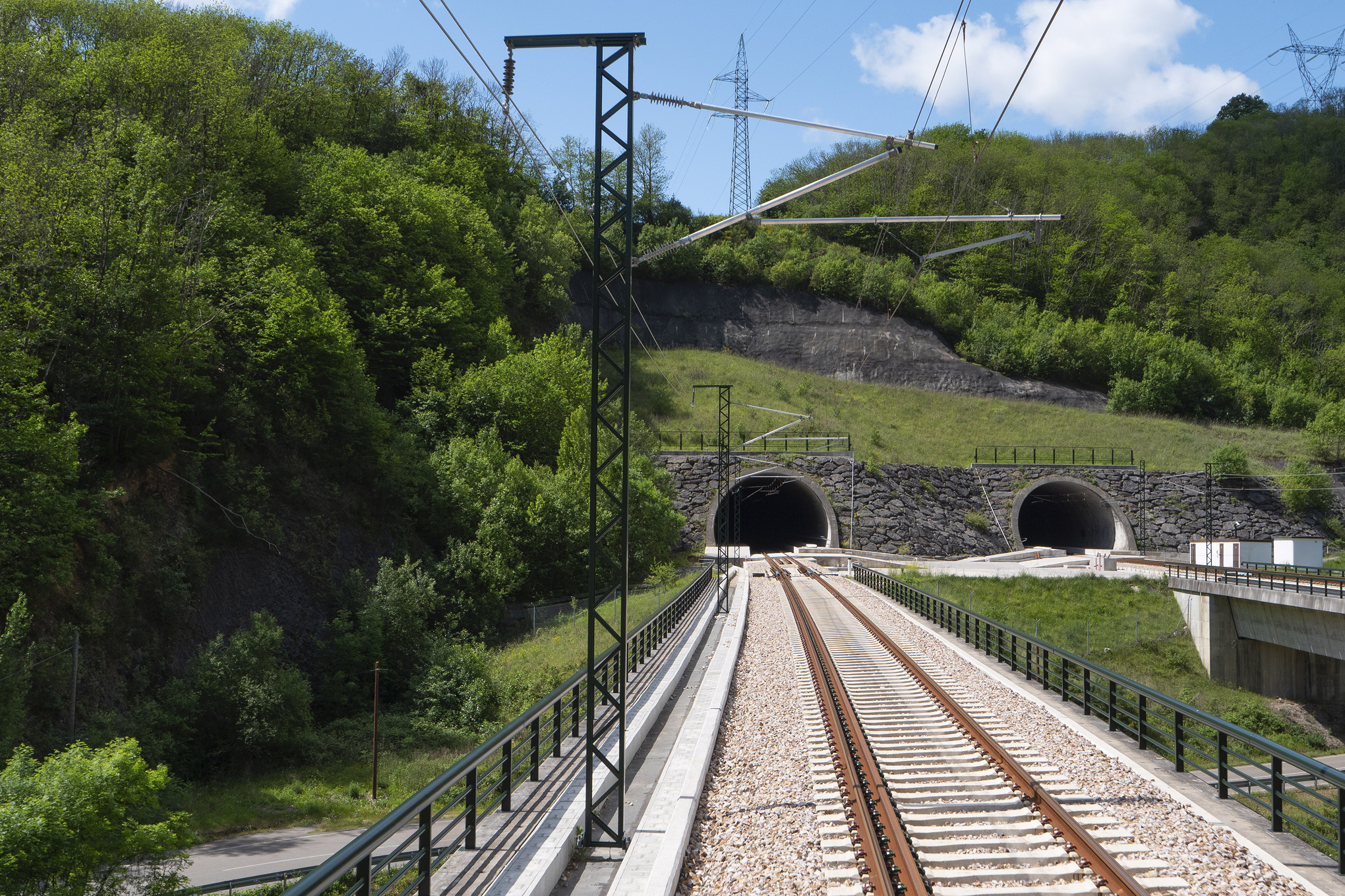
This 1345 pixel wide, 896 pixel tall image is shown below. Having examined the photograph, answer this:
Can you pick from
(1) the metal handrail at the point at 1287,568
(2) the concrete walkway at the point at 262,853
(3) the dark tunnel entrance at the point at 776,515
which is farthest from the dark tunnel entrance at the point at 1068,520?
(2) the concrete walkway at the point at 262,853

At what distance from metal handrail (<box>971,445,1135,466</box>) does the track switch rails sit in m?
47.0

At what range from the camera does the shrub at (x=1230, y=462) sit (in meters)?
53.0

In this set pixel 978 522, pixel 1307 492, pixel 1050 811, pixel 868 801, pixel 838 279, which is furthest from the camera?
pixel 838 279

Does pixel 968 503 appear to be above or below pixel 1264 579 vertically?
above

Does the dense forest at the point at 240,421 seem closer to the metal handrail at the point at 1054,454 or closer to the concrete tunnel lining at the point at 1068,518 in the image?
the concrete tunnel lining at the point at 1068,518

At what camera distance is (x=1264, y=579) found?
28672 mm

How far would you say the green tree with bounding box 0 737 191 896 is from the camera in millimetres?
11250

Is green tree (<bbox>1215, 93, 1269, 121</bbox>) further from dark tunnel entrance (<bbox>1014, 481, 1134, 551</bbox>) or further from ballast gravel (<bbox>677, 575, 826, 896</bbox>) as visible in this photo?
ballast gravel (<bbox>677, 575, 826, 896</bbox>)

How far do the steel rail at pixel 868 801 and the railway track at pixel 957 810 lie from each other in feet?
0.06

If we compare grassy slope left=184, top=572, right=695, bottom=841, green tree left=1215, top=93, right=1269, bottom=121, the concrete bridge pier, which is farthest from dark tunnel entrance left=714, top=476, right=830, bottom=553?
green tree left=1215, top=93, right=1269, bottom=121

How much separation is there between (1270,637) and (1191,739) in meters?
23.8

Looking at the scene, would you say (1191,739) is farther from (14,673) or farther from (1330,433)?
(1330,433)

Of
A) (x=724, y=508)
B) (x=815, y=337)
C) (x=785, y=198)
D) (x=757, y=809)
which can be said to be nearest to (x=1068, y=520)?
(x=815, y=337)

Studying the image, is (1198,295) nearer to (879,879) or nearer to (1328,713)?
(1328,713)
